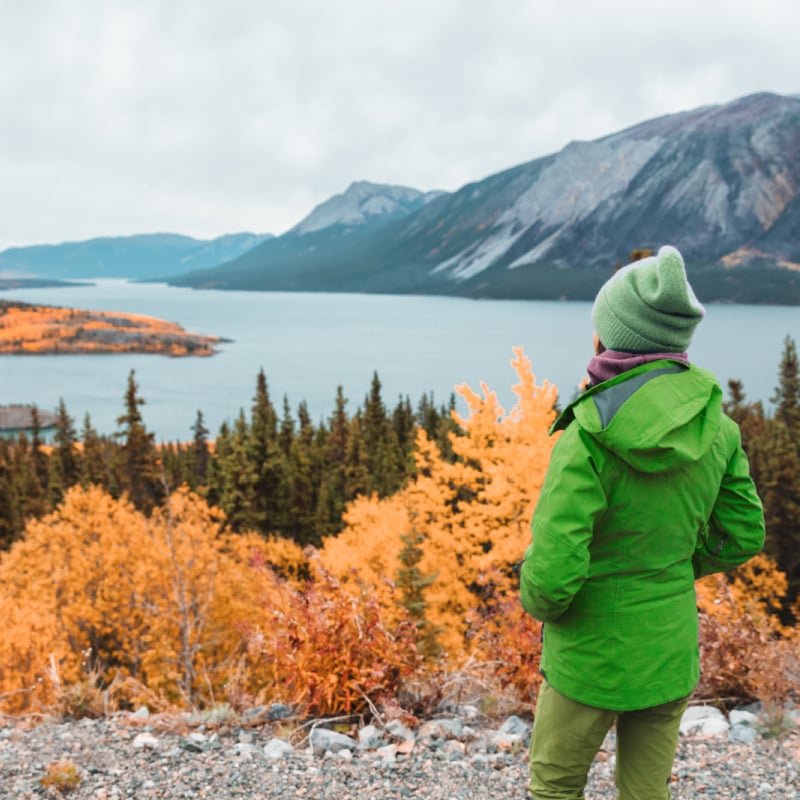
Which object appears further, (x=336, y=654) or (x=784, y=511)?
(x=784, y=511)

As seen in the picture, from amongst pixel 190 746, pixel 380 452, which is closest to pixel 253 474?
pixel 380 452

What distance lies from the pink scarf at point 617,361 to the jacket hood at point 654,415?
0.03 meters

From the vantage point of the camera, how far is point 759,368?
14475 cm

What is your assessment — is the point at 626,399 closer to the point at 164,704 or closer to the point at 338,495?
the point at 164,704

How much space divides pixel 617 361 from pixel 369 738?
153 inches

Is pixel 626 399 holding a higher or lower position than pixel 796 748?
higher

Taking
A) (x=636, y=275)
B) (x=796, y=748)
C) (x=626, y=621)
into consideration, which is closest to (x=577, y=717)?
(x=626, y=621)

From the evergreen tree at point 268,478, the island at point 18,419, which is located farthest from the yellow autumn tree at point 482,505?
the island at point 18,419

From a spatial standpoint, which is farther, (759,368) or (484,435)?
(759,368)

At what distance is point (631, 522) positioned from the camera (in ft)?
8.98

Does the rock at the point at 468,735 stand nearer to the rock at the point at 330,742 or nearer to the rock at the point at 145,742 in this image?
the rock at the point at 330,742

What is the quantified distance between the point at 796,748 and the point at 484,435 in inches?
497

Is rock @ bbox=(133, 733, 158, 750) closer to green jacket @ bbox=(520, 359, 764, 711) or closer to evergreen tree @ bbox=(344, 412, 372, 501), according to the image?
green jacket @ bbox=(520, 359, 764, 711)

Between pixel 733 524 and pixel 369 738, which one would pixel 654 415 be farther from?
pixel 369 738
